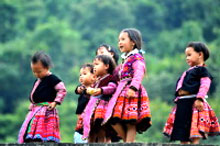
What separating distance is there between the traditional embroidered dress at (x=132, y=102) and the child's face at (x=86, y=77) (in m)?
0.98

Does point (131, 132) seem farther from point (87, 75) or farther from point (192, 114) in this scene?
point (87, 75)

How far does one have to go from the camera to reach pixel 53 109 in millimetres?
9891

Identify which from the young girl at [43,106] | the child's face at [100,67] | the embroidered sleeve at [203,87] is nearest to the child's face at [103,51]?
the young girl at [43,106]

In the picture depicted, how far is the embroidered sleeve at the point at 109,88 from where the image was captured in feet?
30.5

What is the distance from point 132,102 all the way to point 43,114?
1.41 meters

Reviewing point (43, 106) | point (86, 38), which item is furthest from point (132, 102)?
point (86, 38)

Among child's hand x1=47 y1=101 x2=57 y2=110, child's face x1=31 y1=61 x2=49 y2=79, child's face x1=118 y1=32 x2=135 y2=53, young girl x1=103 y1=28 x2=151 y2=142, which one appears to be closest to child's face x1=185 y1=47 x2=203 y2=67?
young girl x1=103 y1=28 x2=151 y2=142

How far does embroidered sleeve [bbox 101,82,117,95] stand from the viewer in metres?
9.28

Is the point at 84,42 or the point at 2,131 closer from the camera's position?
the point at 2,131

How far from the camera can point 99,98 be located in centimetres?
943

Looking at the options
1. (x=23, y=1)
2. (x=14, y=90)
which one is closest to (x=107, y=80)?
(x=14, y=90)

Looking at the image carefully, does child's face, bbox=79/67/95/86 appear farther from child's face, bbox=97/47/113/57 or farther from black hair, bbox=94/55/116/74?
black hair, bbox=94/55/116/74

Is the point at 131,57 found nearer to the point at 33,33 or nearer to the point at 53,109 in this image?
the point at 53,109

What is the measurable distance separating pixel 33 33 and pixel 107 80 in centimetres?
5044
